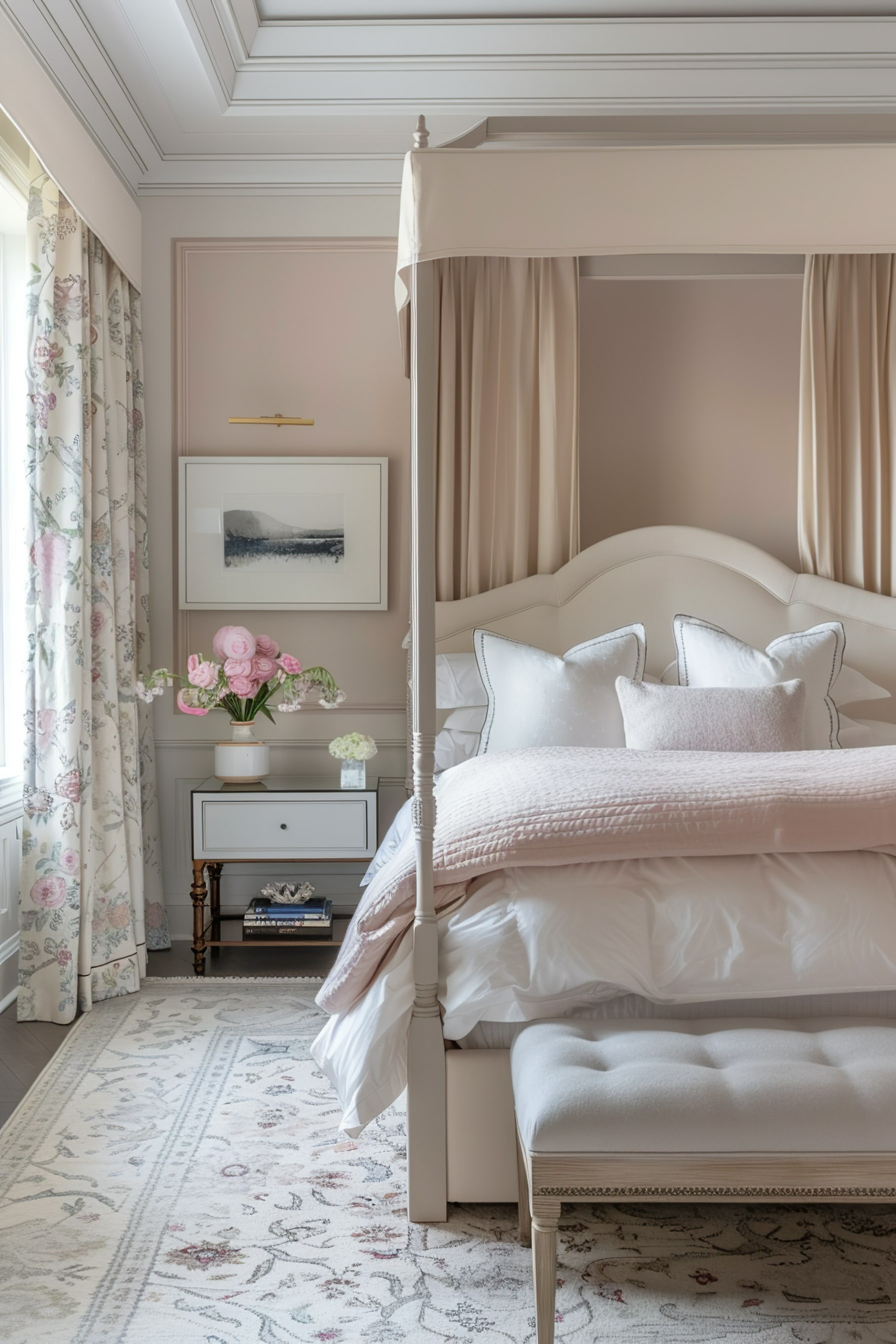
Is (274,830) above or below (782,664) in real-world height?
below

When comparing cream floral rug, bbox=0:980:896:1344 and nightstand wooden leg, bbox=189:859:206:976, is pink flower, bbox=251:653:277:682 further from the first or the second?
cream floral rug, bbox=0:980:896:1344

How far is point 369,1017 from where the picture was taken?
2061mm

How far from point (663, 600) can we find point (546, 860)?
2064 mm

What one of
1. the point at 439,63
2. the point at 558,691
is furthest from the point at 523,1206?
the point at 439,63

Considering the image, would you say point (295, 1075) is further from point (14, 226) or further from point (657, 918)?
point (14, 226)

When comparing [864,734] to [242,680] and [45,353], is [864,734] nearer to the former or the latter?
[242,680]

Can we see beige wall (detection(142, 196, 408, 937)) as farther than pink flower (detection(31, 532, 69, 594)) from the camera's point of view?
Yes

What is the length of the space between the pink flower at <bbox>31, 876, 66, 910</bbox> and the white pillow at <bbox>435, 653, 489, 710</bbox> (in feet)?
4.32

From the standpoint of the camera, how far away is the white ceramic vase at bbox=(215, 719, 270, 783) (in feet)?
12.6

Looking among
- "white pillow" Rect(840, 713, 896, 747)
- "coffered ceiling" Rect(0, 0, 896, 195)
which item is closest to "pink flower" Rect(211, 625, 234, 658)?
"coffered ceiling" Rect(0, 0, 896, 195)

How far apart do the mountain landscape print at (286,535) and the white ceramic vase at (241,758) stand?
66 cm

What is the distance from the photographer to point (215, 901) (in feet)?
13.1

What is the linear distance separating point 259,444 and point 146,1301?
304 centimetres

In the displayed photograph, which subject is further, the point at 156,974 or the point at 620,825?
the point at 156,974
